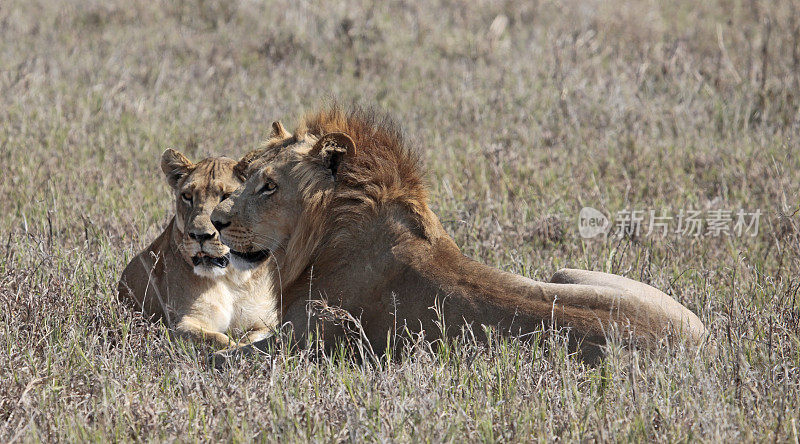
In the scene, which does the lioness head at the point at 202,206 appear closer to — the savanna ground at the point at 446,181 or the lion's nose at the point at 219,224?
the lion's nose at the point at 219,224

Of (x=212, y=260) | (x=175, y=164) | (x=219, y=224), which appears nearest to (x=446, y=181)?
(x=175, y=164)

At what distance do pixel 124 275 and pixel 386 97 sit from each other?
5099 mm

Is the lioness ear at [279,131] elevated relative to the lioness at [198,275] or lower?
elevated

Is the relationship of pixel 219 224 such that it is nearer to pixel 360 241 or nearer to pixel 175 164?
pixel 360 241

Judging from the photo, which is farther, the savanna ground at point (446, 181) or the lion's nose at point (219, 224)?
the lion's nose at point (219, 224)

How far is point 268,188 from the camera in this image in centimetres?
431

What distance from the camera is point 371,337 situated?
4.22 metres

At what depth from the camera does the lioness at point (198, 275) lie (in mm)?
4648

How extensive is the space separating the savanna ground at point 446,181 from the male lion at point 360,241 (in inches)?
9.1

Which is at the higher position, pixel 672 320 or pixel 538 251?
pixel 672 320

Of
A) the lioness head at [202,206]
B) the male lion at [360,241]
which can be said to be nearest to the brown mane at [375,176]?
the male lion at [360,241]

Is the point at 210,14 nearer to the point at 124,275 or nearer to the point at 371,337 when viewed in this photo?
the point at 124,275

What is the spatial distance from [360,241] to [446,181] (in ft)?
10.0

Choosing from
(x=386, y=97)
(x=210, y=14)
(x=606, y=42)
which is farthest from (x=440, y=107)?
(x=210, y=14)
